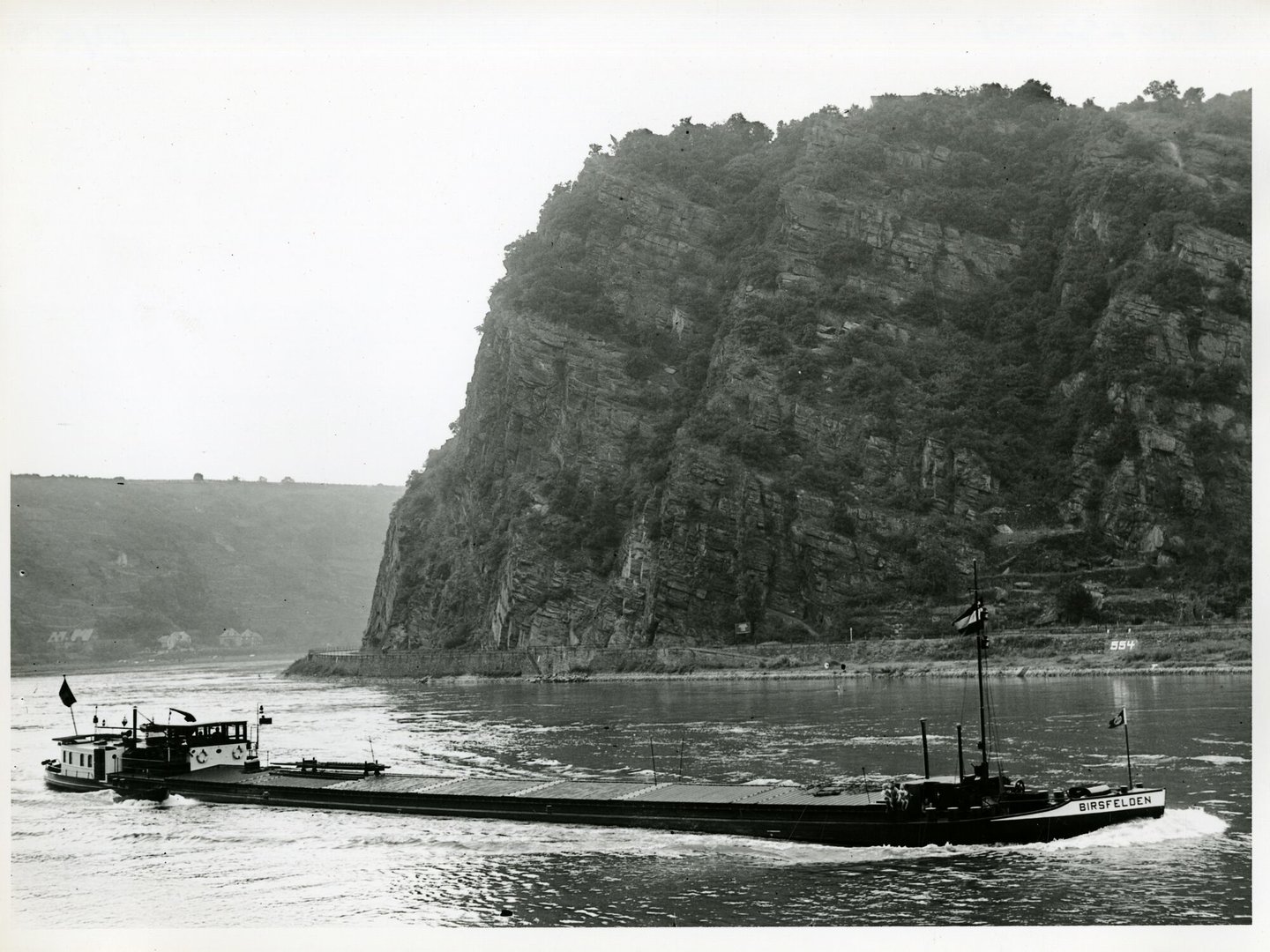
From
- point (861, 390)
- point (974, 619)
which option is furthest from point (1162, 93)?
point (974, 619)

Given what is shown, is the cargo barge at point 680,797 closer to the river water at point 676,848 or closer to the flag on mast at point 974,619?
the flag on mast at point 974,619

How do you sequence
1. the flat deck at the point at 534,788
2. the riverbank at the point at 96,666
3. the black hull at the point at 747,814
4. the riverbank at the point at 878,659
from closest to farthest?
the black hull at the point at 747,814
the flat deck at the point at 534,788
the riverbank at the point at 878,659
the riverbank at the point at 96,666

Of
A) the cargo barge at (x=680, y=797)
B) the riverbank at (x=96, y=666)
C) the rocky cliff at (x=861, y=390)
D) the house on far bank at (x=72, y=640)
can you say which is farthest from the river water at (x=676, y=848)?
the house on far bank at (x=72, y=640)

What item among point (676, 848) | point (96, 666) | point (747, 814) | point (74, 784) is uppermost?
point (747, 814)

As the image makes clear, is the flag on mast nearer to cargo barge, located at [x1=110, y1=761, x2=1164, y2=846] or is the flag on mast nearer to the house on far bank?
cargo barge, located at [x1=110, y1=761, x2=1164, y2=846]

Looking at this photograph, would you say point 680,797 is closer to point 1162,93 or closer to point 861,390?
point 861,390

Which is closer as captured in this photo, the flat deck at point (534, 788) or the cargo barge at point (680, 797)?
the cargo barge at point (680, 797)

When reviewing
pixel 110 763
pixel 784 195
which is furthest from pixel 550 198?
pixel 110 763
